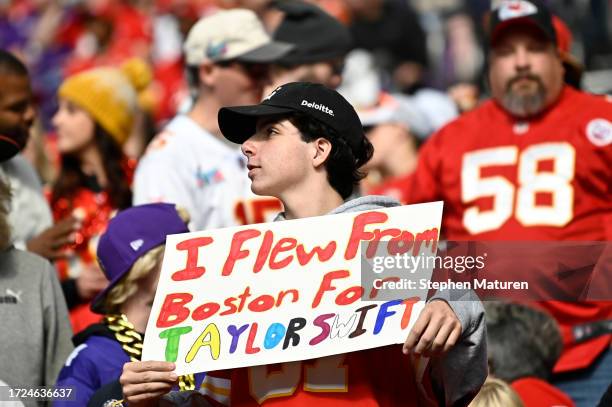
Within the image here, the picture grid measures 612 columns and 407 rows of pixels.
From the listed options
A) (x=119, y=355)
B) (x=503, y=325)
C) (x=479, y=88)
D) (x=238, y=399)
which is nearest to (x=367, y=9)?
(x=479, y=88)

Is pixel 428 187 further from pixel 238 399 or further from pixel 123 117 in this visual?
pixel 238 399

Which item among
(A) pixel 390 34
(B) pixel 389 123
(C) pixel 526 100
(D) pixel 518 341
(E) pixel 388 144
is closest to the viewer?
(D) pixel 518 341

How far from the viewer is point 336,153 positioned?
472cm

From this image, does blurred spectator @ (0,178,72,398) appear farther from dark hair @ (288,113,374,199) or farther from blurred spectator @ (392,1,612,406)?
blurred spectator @ (392,1,612,406)

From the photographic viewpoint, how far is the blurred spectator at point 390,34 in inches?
519

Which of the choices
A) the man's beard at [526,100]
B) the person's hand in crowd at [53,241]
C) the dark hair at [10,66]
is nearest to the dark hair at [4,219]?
the person's hand in crowd at [53,241]

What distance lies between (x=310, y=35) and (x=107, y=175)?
52.0 inches

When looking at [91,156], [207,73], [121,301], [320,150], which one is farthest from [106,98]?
[320,150]

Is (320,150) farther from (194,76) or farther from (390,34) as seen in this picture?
(390,34)

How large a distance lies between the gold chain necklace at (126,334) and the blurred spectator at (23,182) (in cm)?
103

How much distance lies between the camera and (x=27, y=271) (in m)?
5.71

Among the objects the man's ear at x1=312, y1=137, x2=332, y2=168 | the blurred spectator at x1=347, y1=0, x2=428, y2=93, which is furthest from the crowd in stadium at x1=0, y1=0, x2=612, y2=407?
the blurred spectator at x1=347, y1=0, x2=428, y2=93

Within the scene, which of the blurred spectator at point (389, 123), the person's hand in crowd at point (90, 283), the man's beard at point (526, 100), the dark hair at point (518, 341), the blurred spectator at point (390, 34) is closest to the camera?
the dark hair at point (518, 341)

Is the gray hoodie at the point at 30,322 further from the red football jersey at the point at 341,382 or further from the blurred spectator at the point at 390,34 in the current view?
the blurred spectator at the point at 390,34
